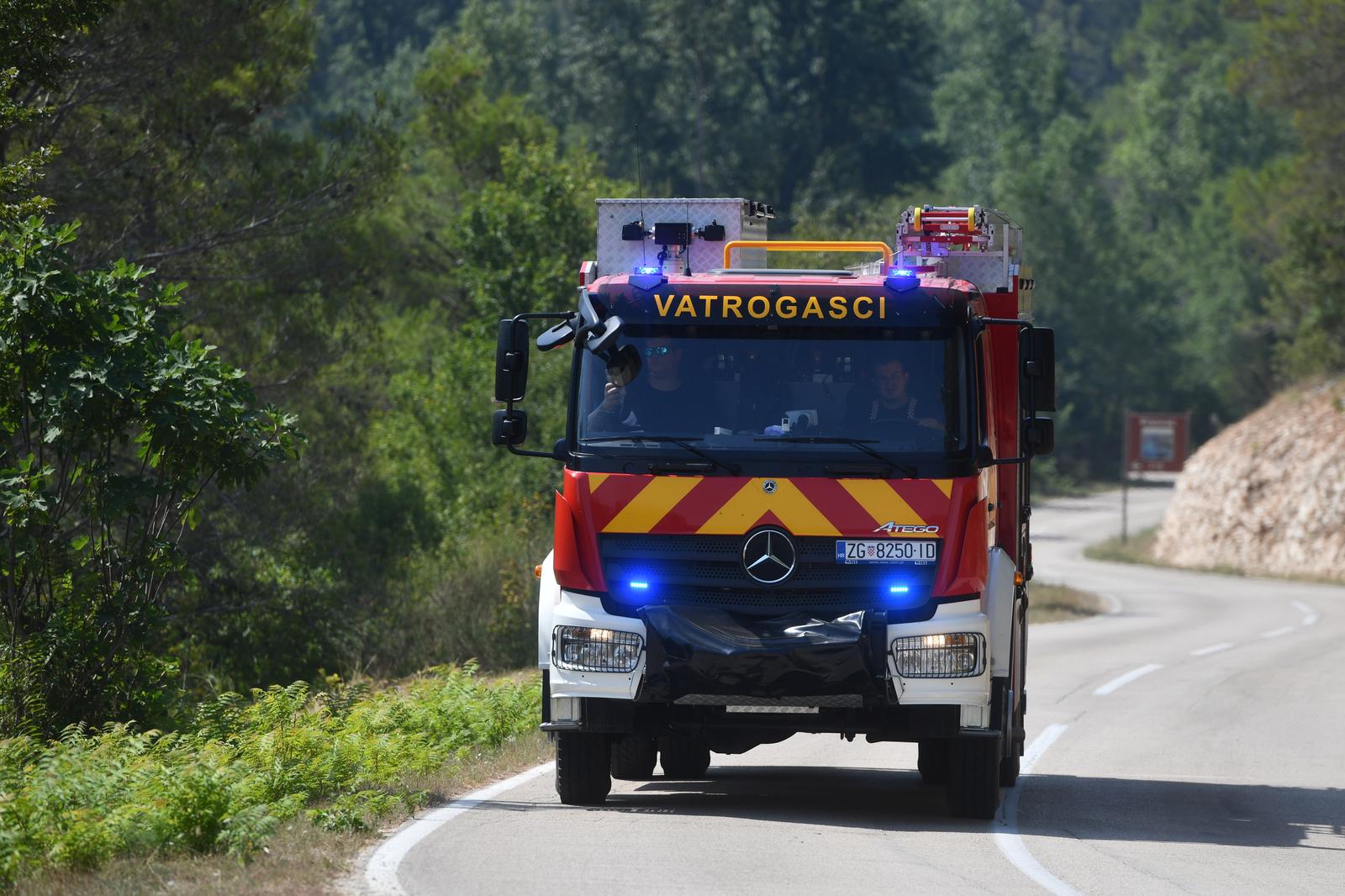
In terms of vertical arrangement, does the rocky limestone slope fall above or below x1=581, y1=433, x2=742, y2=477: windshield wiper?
below

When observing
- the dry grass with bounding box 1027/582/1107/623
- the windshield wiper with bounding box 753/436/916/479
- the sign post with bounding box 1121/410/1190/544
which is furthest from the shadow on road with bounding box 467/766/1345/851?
the sign post with bounding box 1121/410/1190/544

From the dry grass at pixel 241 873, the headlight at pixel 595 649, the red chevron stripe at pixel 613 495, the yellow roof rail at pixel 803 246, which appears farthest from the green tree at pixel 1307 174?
the dry grass at pixel 241 873

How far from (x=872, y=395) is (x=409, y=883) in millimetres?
3515

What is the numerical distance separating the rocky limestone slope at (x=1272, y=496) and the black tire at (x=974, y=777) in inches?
1492

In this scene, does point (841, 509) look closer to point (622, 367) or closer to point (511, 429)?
point (622, 367)

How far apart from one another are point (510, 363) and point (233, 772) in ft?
8.24

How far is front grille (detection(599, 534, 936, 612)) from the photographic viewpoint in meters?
9.48

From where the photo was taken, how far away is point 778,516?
9.46 metres

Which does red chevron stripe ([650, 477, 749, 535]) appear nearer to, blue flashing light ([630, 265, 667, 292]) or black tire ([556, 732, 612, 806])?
blue flashing light ([630, 265, 667, 292])

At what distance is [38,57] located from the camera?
44.8 feet

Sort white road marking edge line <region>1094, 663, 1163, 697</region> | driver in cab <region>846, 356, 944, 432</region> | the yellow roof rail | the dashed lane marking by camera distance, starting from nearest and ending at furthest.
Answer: driver in cab <region>846, 356, 944, 432</region>, the yellow roof rail, white road marking edge line <region>1094, 663, 1163, 697</region>, the dashed lane marking

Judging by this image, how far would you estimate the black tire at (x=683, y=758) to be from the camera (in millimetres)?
11789

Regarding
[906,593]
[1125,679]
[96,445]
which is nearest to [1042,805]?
[906,593]

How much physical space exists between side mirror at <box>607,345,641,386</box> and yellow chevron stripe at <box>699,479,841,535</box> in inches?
34.4
